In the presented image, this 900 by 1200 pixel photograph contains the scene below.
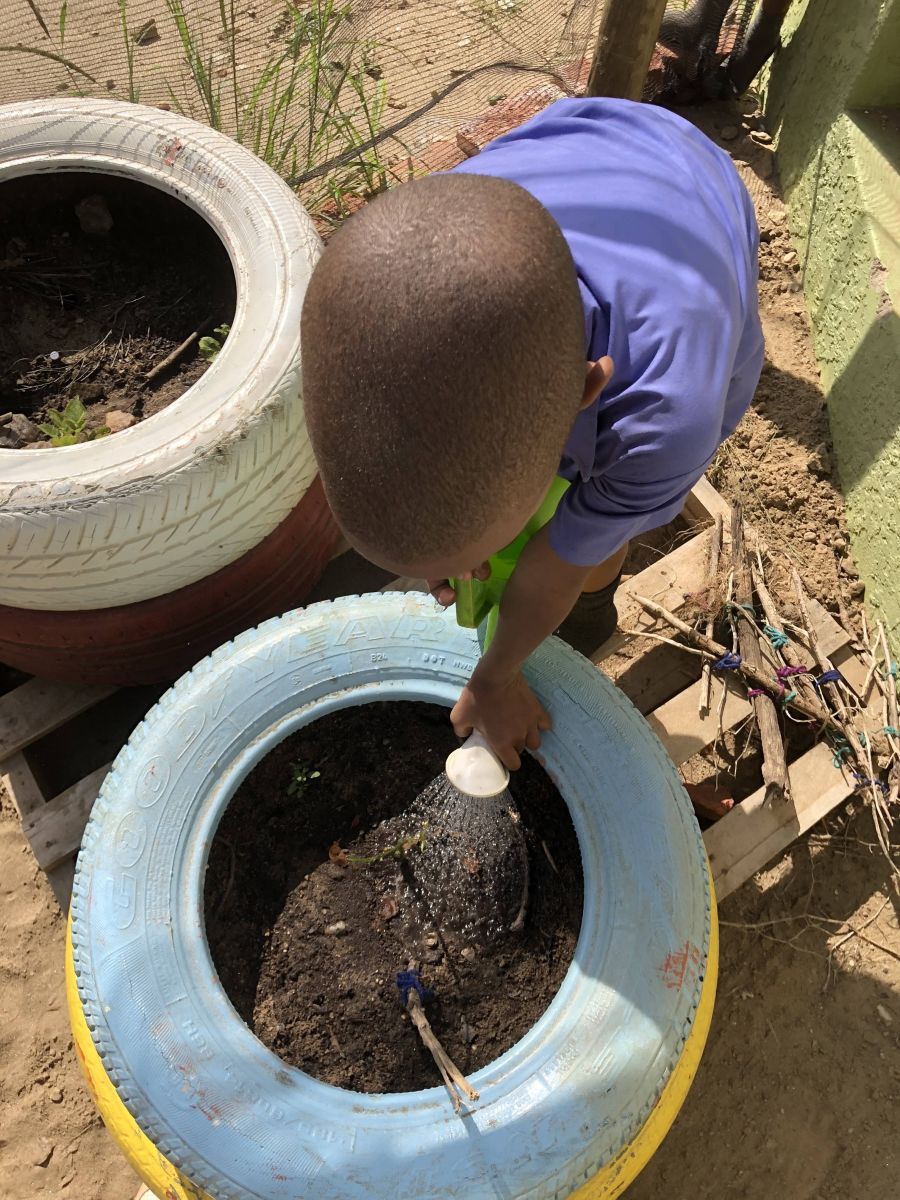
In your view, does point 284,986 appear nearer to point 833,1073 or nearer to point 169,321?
point 833,1073

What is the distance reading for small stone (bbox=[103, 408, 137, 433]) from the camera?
2043 mm

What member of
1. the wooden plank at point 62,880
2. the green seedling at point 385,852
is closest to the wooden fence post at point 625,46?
the green seedling at point 385,852

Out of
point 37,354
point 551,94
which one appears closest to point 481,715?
point 37,354

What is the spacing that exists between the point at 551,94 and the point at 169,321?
6.22 feet

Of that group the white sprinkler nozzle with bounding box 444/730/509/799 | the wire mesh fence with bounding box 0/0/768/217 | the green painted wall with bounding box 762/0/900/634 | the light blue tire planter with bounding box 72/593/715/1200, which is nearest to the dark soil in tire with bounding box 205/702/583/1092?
the light blue tire planter with bounding box 72/593/715/1200

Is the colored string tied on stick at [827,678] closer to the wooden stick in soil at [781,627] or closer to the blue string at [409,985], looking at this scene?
the wooden stick in soil at [781,627]

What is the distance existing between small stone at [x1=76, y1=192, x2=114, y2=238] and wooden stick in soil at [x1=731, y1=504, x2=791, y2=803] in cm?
177

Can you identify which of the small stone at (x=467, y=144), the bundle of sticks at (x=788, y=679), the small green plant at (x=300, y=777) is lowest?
the small green plant at (x=300, y=777)

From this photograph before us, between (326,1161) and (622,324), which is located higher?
(622,324)

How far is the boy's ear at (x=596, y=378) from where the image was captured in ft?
3.32

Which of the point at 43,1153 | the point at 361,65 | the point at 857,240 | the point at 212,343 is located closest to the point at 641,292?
the point at 212,343

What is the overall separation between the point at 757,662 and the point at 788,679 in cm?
9

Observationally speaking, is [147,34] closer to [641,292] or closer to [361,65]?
[361,65]

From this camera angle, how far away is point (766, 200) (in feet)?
10.1
